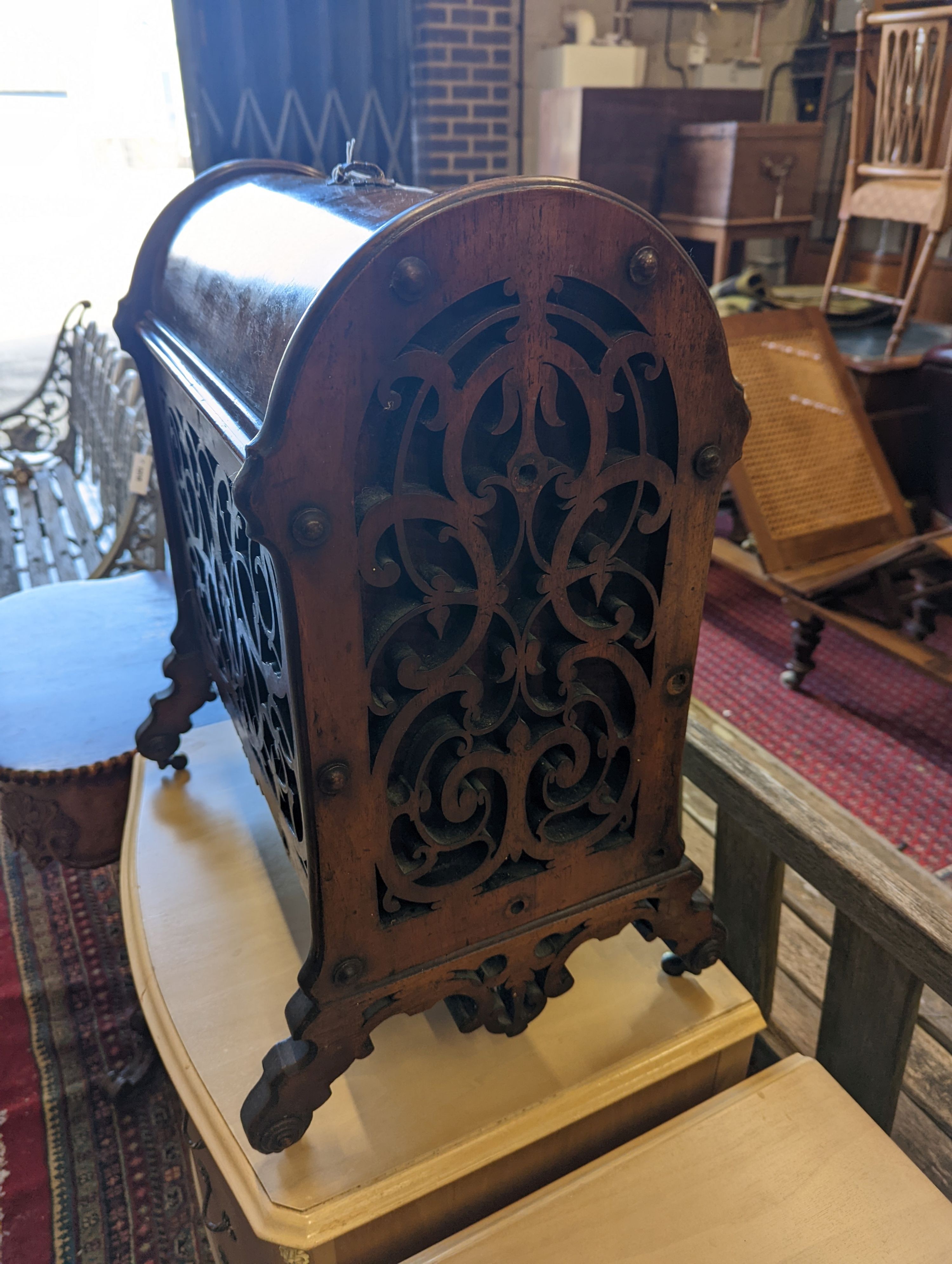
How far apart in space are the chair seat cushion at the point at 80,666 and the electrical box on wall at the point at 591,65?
12.7 feet

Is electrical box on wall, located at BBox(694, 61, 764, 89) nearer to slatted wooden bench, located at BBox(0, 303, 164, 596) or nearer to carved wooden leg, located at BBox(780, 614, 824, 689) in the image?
slatted wooden bench, located at BBox(0, 303, 164, 596)

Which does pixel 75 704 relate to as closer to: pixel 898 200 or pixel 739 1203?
pixel 739 1203

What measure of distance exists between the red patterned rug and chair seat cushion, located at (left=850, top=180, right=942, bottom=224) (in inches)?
64.1

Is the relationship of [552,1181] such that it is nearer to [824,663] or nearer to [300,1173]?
[300,1173]

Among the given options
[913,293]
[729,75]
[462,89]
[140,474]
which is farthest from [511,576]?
[729,75]

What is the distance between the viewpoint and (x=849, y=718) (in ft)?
8.17

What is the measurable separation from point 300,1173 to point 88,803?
0.93m

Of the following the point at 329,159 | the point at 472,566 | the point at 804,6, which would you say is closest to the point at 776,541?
the point at 472,566

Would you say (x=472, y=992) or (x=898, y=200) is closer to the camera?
(x=472, y=992)

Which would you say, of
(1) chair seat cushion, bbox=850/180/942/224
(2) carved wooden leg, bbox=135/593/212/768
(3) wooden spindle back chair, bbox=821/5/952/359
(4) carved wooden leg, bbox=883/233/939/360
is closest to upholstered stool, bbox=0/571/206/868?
(2) carved wooden leg, bbox=135/593/212/768

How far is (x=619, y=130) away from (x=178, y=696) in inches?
160

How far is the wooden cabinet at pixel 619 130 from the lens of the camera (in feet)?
14.1

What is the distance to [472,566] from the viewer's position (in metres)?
0.72

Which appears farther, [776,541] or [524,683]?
[776,541]
